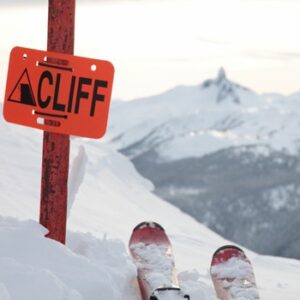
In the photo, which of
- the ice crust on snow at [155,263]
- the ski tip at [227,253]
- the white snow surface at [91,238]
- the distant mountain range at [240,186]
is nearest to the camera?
the white snow surface at [91,238]

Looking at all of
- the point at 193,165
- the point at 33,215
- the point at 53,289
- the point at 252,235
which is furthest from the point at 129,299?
the point at 193,165

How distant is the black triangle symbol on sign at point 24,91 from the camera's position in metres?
4.80

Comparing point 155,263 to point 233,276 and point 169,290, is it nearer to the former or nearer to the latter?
point 233,276

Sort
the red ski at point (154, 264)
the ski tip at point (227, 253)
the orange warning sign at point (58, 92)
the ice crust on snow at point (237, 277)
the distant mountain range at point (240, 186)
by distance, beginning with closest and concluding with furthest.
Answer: the red ski at point (154, 264)
the orange warning sign at point (58, 92)
the ice crust on snow at point (237, 277)
the ski tip at point (227, 253)
the distant mountain range at point (240, 186)

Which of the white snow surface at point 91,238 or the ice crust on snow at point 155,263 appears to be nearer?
the white snow surface at point 91,238

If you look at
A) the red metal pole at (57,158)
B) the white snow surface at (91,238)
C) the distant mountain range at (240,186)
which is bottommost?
the distant mountain range at (240,186)

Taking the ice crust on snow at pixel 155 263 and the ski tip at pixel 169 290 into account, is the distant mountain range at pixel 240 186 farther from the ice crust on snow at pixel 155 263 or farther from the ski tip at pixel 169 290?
the ski tip at pixel 169 290

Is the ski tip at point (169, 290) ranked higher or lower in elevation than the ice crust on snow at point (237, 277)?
higher

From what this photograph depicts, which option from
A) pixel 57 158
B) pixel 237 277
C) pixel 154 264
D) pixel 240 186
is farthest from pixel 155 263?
pixel 240 186

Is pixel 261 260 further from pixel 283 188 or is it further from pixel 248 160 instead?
pixel 248 160

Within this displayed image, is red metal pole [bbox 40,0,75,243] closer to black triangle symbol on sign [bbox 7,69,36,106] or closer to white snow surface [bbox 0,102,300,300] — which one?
white snow surface [bbox 0,102,300,300]

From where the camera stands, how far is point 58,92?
4.76 meters

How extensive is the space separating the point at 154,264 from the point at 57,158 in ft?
3.22

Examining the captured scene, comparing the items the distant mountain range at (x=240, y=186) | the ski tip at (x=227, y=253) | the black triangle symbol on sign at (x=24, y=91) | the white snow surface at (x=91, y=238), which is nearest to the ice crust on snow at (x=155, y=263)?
the white snow surface at (x=91, y=238)
